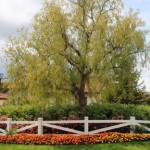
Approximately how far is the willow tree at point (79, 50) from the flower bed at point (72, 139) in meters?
3.82

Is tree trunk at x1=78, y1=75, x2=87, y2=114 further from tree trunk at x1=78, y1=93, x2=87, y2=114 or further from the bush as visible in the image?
the bush

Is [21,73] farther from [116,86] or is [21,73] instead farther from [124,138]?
[124,138]

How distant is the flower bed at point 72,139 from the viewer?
16531 millimetres

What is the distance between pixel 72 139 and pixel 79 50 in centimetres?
652

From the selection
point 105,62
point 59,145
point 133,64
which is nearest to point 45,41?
point 105,62

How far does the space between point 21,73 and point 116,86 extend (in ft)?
19.9

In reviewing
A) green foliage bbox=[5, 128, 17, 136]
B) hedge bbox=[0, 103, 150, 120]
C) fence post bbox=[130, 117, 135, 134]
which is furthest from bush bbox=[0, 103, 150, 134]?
green foliage bbox=[5, 128, 17, 136]

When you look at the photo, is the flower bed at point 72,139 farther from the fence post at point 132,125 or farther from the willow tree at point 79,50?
the willow tree at point 79,50

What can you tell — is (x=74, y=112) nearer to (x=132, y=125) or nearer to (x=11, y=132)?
(x=132, y=125)

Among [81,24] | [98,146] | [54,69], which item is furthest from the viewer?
[81,24]

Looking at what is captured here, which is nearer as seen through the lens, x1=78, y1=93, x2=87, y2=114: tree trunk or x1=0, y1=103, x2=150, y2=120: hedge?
x1=0, y1=103, x2=150, y2=120: hedge

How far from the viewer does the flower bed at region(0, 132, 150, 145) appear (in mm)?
16531

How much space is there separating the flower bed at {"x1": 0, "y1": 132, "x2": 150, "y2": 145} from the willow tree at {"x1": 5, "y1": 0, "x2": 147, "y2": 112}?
3.82m

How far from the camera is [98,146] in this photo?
16.0 meters
